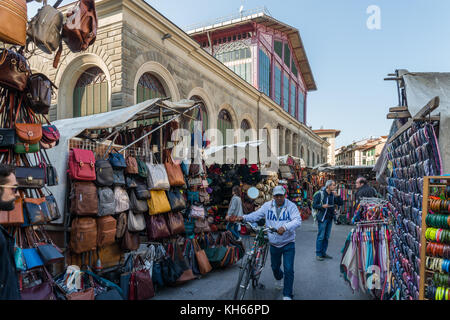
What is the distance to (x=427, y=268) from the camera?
8.74 feet

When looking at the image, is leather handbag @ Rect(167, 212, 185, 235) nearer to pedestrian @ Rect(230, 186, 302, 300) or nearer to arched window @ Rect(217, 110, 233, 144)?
pedestrian @ Rect(230, 186, 302, 300)

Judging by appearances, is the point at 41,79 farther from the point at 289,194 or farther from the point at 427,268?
the point at 289,194

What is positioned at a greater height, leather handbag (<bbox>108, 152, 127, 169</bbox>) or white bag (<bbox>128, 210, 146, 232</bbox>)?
leather handbag (<bbox>108, 152, 127, 169</bbox>)

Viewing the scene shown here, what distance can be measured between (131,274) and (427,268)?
3758 mm

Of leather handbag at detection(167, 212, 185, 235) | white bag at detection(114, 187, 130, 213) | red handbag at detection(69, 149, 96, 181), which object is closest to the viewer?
red handbag at detection(69, 149, 96, 181)

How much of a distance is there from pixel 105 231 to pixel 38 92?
6.86 feet

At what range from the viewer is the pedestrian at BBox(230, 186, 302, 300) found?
426 centimetres

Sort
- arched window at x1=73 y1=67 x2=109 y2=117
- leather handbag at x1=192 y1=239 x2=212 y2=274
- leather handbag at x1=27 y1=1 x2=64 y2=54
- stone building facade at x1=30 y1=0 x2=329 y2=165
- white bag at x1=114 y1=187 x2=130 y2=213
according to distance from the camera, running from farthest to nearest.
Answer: arched window at x1=73 y1=67 x2=109 y2=117 < stone building facade at x1=30 y1=0 x2=329 y2=165 < leather handbag at x1=192 y1=239 x2=212 y2=274 < white bag at x1=114 y1=187 x2=130 y2=213 < leather handbag at x1=27 y1=1 x2=64 y2=54

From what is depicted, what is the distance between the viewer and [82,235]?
3996mm

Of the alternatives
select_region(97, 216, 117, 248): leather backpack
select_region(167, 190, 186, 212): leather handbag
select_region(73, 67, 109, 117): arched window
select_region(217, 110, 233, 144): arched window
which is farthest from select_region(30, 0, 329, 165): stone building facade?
select_region(97, 216, 117, 248): leather backpack

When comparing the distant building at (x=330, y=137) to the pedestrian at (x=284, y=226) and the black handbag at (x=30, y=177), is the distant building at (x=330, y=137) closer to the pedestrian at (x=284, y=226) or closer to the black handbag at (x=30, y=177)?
the pedestrian at (x=284, y=226)

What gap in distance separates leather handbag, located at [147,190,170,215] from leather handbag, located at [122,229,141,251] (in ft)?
1.53

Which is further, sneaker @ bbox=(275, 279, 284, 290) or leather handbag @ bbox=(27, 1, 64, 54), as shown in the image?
sneaker @ bbox=(275, 279, 284, 290)
